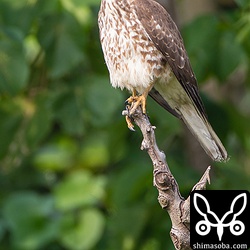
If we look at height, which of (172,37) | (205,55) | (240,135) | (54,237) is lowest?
(54,237)

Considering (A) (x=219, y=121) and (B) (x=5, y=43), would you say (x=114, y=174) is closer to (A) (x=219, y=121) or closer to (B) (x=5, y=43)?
(A) (x=219, y=121)

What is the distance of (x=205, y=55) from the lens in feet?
30.7

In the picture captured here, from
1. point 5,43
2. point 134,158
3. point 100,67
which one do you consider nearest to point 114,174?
point 134,158

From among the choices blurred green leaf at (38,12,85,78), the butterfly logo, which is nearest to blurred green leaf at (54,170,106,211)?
blurred green leaf at (38,12,85,78)

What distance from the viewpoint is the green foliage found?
9.16 metres

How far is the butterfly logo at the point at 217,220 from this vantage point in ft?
21.4

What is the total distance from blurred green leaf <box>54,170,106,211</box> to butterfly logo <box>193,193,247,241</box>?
301 centimetres

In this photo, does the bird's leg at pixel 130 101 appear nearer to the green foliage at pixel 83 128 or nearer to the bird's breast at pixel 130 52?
the bird's breast at pixel 130 52

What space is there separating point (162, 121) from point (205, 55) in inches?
26.1

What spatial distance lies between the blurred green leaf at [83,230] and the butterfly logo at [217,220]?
2.83 metres

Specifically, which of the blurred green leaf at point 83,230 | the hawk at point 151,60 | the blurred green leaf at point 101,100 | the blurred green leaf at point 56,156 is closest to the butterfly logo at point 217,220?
the hawk at point 151,60

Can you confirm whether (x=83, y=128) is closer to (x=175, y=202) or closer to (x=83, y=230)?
(x=83, y=230)

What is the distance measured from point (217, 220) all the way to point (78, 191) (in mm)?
3338

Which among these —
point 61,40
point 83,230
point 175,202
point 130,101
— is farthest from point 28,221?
point 175,202
